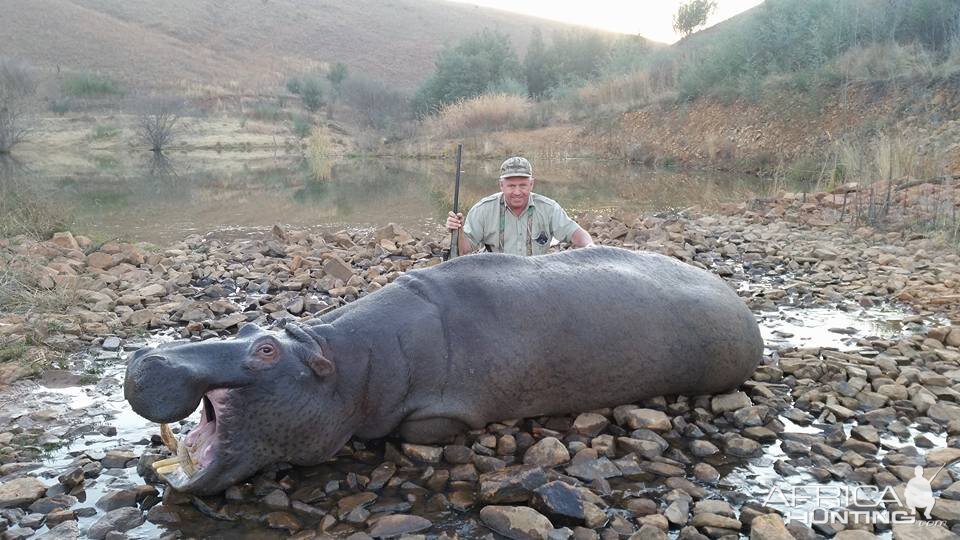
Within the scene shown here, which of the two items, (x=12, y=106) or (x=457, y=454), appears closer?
(x=457, y=454)

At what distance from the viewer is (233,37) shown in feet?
263

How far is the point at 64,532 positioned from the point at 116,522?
21 cm

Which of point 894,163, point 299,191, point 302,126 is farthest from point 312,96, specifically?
→ point 894,163

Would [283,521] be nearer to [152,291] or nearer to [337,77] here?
[152,291]

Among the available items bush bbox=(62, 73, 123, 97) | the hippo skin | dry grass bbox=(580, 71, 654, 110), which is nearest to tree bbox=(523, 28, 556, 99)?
dry grass bbox=(580, 71, 654, 110)

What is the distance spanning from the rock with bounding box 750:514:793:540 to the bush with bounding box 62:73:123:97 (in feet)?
179

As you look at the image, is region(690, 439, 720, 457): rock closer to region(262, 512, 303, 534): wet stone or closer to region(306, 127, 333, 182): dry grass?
region(262, 512, 303, 534): wet stone

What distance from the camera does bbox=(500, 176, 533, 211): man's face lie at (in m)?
6.24

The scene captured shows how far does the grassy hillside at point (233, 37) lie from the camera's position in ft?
204

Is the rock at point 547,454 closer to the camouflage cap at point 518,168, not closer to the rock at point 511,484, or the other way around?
the rock at point 511,484

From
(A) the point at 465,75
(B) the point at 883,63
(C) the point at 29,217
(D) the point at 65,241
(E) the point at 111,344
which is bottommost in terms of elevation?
(E) the point at 111,344

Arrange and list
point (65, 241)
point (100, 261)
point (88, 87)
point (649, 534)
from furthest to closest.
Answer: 1. point (88, 87)
2. point (65, 241)
3. point (100, 261)
4. point (649, 534)

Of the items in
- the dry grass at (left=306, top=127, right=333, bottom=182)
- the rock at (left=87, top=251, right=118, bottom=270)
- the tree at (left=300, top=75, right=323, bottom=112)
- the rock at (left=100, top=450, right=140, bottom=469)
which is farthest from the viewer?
the tree at (left=300, top=75, right=323, bottom=112)

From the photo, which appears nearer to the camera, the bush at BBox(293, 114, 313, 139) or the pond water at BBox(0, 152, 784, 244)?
the pond water at BBox(0, 152, 784, 244)
